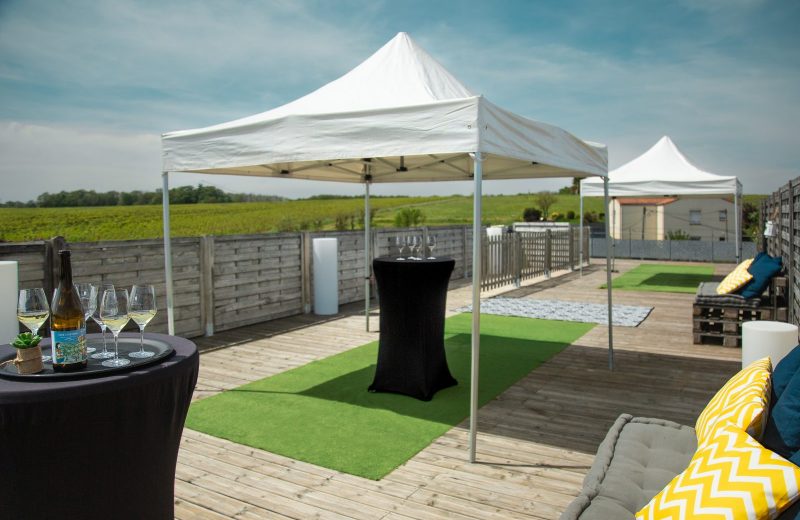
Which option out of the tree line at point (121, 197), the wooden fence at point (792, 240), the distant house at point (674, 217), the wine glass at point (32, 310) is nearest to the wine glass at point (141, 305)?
the wine glass at point (32, 310)

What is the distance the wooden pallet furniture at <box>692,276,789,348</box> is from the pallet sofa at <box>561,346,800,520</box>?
434 cm

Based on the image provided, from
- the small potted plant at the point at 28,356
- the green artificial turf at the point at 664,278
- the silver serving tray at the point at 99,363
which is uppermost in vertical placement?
the small potted plant at the point at 28,356

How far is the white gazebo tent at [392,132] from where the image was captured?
3285mm

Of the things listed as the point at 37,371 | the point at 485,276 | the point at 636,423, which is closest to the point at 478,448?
the point at 636,423

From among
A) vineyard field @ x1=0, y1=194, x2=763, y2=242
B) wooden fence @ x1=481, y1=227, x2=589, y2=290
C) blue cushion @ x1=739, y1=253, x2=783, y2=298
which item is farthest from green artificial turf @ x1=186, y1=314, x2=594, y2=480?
wooden fence @ x1=481, y1=227, x2=589, y2=290

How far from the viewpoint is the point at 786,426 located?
1.64 meters

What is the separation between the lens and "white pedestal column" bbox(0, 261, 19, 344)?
423 centimetres

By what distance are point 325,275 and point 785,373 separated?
6.67 meters

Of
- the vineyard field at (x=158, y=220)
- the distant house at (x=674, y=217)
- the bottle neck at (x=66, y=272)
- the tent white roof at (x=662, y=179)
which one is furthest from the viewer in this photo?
the distant house at (x=674, y=217)

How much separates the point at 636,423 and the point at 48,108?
73.4 ft

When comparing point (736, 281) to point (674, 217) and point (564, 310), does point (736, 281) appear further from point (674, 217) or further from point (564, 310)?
point (674, 217)

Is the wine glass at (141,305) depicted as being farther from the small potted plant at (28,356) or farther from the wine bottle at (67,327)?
the small potted plant at (28,356)

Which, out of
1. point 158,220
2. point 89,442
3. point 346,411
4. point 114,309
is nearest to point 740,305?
point 346,411

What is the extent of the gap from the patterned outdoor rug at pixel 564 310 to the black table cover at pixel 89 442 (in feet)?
22.3
